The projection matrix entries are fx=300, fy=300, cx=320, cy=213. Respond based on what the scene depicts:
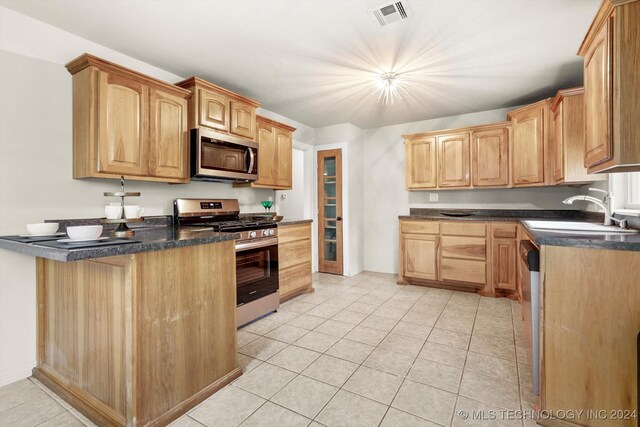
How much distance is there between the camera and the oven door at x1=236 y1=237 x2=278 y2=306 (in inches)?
109

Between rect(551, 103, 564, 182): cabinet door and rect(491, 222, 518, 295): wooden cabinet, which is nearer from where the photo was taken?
rect(551, 103, 564, 182): cabinet door

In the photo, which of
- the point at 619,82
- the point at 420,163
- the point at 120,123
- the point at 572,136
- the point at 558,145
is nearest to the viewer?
the point at 619,82

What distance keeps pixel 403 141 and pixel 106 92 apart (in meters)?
3.85

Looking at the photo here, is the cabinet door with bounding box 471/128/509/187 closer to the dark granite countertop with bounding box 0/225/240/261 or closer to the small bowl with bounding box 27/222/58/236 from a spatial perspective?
the dark granite countertop with bounding box 0/225/240/261

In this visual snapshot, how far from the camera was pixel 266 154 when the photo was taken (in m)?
3.60

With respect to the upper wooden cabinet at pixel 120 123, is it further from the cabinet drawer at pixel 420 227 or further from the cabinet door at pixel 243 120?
the cabinet drawer at pixel 420 227

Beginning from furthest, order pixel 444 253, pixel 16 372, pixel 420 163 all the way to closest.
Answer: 1. pixel 420 163
2. pixel 444 253
3. pixel 16 372

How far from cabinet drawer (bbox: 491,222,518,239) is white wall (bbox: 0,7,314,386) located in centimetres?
404

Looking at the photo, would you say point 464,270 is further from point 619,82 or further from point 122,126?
point 122,126

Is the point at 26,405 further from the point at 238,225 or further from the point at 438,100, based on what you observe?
the point at 438,100

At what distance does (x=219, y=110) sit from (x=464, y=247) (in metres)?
3.24

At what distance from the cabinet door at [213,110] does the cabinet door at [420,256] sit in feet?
8.94

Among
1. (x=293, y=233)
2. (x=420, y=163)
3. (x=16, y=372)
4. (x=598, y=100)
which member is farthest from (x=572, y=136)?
(x=16, y=372)

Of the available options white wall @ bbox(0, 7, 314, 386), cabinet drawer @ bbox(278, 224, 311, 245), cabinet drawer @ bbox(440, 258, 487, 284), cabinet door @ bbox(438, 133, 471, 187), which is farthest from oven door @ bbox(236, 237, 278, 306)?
cabinet door @ bbox(438, 133, 471, 187)
